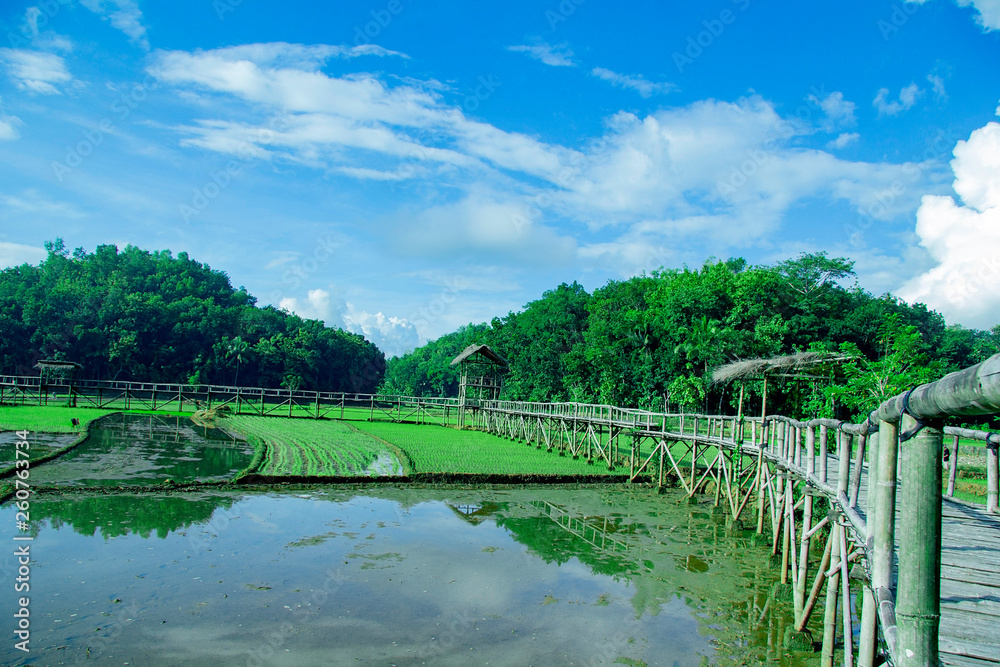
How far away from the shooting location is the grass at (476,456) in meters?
21.1

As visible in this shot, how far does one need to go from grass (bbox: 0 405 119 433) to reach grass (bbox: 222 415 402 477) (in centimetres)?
700

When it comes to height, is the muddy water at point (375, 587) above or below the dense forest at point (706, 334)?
below

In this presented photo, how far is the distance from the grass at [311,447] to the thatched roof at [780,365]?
36.8ft

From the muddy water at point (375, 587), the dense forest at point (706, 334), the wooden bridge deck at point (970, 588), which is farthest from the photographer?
the dense forest at point (706, 334)

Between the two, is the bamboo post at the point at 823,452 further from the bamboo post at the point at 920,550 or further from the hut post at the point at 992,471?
the bamboo post at the point at 920,550

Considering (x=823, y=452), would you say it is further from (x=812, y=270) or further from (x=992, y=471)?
(x=812, y=270)

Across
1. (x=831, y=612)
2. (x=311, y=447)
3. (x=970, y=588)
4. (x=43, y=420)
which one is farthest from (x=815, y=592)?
(x=43, y=420)

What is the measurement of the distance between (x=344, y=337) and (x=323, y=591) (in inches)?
2885

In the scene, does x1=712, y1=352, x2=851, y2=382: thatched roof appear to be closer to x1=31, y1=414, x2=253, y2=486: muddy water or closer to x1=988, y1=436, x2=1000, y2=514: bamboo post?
x1=988, y1=436, x2=1000, y2=514: bamboo post

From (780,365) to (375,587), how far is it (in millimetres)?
10009

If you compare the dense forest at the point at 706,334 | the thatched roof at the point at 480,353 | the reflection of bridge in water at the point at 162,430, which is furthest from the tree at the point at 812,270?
the reflection of bridge in water at the point at 162,430

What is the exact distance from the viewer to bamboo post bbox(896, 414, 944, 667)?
248 cm

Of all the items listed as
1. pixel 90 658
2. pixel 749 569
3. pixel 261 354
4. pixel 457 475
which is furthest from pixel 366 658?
pixel 261 354

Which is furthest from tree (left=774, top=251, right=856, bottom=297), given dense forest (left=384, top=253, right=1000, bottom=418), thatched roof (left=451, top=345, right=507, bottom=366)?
thatched roof (left=451, top=345, right=507, bottom=366)
